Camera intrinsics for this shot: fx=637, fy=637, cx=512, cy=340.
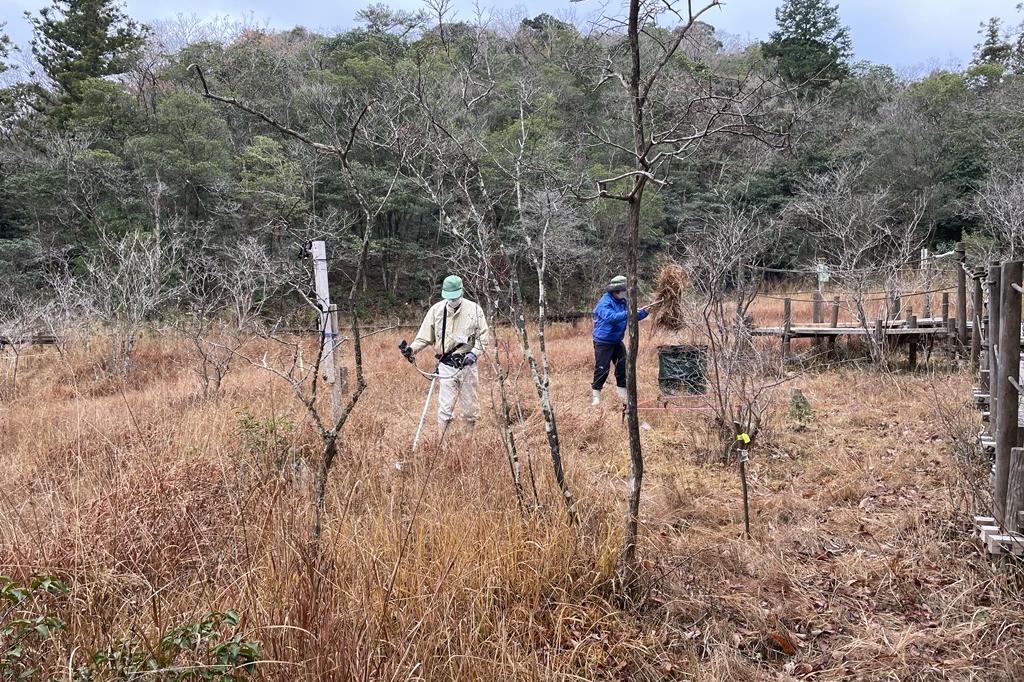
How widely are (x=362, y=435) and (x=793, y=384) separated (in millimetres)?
5768

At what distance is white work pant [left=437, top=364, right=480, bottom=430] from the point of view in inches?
208

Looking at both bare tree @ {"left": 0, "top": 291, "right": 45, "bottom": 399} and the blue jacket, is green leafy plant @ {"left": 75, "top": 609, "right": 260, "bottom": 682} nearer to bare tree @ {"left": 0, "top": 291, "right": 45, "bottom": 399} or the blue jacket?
the blue jacket

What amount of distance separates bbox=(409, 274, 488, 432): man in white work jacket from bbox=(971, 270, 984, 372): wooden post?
3787 millimetres

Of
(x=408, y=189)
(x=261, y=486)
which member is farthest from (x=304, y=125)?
(x=261, y=486)

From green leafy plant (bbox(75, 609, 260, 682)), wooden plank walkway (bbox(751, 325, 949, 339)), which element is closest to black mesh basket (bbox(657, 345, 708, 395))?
wooden plank walkway (bbox(751, 325, 949, 339))

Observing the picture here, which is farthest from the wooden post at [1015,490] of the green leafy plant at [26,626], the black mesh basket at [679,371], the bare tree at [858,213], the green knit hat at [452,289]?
the bare tree at [858,213]

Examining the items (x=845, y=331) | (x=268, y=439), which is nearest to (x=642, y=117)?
(x=268, y=439)

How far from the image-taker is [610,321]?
22.9 feet

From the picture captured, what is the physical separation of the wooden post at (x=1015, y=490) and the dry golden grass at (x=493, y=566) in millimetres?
256

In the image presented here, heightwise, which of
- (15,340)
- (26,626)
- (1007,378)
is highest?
(1007,378)

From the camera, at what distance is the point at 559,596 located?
2518mm

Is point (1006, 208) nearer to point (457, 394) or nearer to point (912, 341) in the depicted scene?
point (912, 341)

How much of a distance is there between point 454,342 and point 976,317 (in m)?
4.14

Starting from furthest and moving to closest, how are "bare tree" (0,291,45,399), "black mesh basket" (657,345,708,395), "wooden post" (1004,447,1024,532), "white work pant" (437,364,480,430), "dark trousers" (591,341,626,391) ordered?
1. "bare tree" (0,291,45,399)
2. "black mesh basket" (657,345,708,395)
3. "dark trousers" (591,341,626,391)
4. "white work pant" (437,364,480,430)
5. "wooden post" (1004,447,1024,532)
